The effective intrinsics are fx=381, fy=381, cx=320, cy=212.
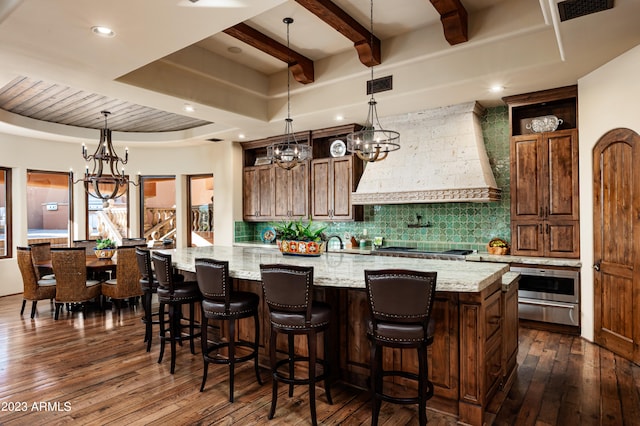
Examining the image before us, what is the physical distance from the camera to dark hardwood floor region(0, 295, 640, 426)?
2.61 m

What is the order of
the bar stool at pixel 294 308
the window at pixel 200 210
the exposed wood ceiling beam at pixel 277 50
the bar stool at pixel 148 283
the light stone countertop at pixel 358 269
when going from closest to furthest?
the light stone countertop at pixel 358 269, the bar stool at pixel 294 308, the bar stool at pixel 148 283, the exposed wood ceiling beam at pixel 277 50, the window at pixel 200 210

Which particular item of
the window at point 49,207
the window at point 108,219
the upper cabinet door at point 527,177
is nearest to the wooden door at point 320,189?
the upper cabinet door at point 527,177

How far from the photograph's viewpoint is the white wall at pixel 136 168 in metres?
6.82

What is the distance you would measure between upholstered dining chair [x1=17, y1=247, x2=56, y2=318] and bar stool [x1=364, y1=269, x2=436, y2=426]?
4.92m

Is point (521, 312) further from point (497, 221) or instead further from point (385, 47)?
point (385, 47)

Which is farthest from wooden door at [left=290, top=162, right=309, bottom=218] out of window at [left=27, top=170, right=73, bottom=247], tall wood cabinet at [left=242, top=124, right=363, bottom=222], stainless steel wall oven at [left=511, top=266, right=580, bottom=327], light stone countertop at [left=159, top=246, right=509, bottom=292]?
window at [left=27, top=170, right=73, bottom=247]

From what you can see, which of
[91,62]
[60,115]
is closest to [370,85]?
[91,62]

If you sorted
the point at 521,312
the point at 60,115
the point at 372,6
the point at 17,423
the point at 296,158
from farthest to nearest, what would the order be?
the point at 60,115 < the point at 521,312 < the point at 296,158 < the point at 372,6 < the point at 17,423

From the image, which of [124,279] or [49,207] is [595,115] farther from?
[49,207]

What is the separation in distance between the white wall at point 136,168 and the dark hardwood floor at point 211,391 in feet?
11.5

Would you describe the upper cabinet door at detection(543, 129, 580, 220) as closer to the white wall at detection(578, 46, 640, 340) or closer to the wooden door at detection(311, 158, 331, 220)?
the white wall at detection(578, 46, 640, 340)

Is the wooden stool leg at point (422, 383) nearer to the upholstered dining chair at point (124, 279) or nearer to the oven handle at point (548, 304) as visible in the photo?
the oven handle at point (548, 304)

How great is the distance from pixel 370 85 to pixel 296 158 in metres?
1.44

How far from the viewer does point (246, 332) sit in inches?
142
